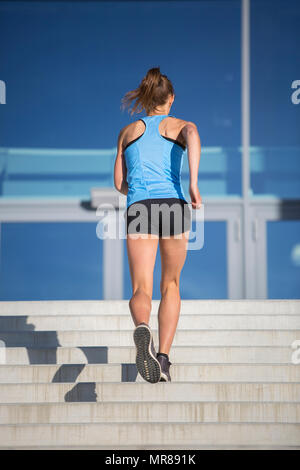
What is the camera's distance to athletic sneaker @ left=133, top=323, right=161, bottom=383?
3025 millimetres

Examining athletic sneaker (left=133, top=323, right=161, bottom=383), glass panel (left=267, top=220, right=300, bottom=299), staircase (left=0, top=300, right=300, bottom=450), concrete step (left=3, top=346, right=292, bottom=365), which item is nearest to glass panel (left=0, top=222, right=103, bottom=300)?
glass panel (left=267, top=220, right=300, bottom=299)

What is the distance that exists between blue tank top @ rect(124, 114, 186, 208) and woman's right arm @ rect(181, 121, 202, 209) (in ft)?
0.31

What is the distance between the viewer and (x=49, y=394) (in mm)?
3545

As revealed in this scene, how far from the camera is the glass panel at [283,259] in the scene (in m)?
8.29

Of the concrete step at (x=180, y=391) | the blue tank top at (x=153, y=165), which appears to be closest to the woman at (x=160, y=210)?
the blue tank top at (x=153, y=165)

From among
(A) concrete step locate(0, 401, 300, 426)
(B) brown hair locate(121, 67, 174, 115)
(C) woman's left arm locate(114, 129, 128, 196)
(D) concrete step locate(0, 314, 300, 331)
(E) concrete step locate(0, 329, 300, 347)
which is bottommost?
(A) concrete step locate(0, 401, 300, 426)

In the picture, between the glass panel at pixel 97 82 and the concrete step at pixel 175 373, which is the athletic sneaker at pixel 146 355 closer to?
the concrete step at pixel 175 373

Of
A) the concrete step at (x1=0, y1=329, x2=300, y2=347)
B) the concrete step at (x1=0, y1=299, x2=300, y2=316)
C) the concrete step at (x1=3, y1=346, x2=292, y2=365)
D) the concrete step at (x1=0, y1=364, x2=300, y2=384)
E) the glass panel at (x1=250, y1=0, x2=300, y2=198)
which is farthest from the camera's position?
the glass panel at (x1=250, y1=0, x2=300, y2=198)

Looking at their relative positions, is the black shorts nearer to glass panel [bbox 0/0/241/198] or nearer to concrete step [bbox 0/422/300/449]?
concrete step [bbox 0/422/300/449]

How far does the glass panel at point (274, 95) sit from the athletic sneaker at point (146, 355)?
5795 mm

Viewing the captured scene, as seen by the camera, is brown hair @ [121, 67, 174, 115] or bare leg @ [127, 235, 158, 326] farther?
brown hair @ [121, 67, 174, 115]

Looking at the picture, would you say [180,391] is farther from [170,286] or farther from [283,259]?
[283,259]
